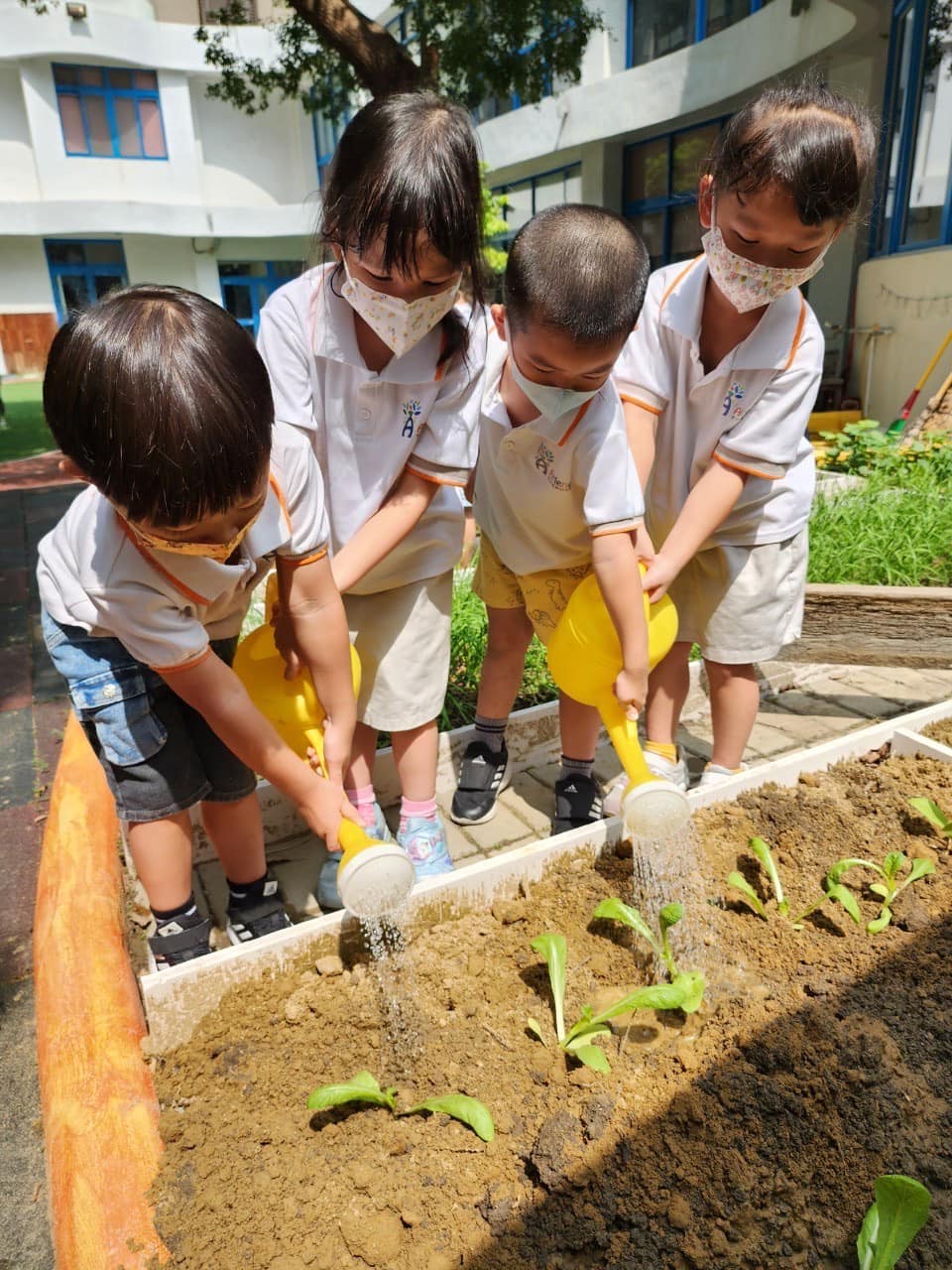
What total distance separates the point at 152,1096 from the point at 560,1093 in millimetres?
631

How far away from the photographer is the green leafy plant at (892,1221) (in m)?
1.08

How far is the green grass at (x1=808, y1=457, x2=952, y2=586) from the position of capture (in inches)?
142

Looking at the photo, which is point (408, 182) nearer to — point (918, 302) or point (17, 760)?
point (17, 760)

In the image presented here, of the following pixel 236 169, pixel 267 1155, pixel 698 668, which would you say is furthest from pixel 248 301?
pixel 267 1155

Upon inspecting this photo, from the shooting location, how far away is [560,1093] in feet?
4.47

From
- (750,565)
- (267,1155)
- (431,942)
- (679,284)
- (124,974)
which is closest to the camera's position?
(267,1155)

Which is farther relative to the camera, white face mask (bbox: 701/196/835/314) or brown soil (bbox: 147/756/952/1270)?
white face mask (bbox: 701/196/835/314)

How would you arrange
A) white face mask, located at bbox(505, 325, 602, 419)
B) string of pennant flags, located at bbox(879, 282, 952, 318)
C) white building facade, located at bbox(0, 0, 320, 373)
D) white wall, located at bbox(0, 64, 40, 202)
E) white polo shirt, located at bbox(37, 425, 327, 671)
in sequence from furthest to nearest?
white wall, located at bbox(0, 64, 40, 202), white building facade, located at bbox(0, 0, 320, 373), string of pennant flags, located at bbox(879, 282, 952, 318), white face mask, located at bbox(505, 325, 602, 419), white polo shirt, located at bbox(37, 425, 327, 671)

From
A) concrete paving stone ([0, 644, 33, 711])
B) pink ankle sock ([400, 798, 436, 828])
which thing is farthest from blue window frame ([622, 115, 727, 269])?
pink ankle sock ([400, 798, 436, 828])

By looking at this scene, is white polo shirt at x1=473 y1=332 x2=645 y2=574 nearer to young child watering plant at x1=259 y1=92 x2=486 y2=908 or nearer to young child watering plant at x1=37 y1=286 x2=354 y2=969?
young child watering plant at x1=259 y1=92 x2=486 y2=908

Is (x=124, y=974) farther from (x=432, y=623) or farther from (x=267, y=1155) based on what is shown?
(x=432, y=623)

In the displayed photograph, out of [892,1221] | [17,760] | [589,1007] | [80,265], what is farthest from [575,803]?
[80,265]

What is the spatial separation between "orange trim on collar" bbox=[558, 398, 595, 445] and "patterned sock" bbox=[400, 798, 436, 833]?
0.94m

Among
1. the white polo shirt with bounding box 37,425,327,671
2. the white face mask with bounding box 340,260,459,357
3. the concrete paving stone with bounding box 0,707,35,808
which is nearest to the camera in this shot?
the white polo shirt with bounding box 37,425,327,671
